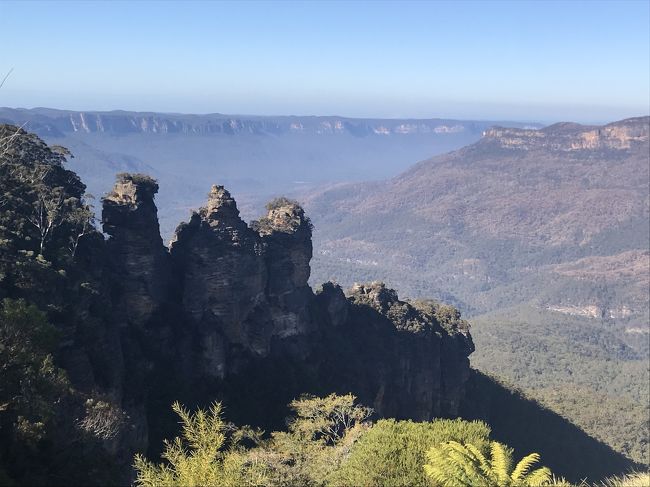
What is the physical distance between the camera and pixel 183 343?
41000 mm

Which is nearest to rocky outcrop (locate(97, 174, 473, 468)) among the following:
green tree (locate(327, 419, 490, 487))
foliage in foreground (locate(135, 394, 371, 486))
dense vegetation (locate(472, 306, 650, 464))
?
foliage in foreground (locate(135, 394, 371, 486))

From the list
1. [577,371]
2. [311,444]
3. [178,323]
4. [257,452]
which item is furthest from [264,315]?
[577,371]

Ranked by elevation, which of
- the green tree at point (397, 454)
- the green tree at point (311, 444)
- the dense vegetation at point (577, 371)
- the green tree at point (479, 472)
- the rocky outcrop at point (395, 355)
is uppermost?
the green tree at point (479, 472)

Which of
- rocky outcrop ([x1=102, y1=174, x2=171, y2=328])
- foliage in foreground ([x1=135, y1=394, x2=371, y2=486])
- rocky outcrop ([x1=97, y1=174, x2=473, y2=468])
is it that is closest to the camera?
foliage in foreground ([x1=135, y1=394, x2=371, y2=486])

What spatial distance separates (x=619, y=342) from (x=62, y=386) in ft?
625

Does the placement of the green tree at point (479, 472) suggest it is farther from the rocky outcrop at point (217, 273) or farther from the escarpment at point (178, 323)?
the rocky outcrop at point (217, 273)

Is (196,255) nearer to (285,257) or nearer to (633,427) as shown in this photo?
(285,257)

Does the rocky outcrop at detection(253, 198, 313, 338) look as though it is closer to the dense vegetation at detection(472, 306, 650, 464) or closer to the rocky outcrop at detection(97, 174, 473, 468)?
the rocky outcrop at detection(97, 174, 473, 468)

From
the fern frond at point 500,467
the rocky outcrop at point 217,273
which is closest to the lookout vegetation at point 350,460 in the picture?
the fern frond at point 500,467

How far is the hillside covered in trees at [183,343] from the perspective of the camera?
22.2m

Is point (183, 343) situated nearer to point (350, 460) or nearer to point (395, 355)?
point (350, 460)

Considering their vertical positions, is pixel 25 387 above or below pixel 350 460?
above

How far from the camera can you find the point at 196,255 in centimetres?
4275

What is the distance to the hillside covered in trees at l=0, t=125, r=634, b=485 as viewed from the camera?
22188 millimetres
